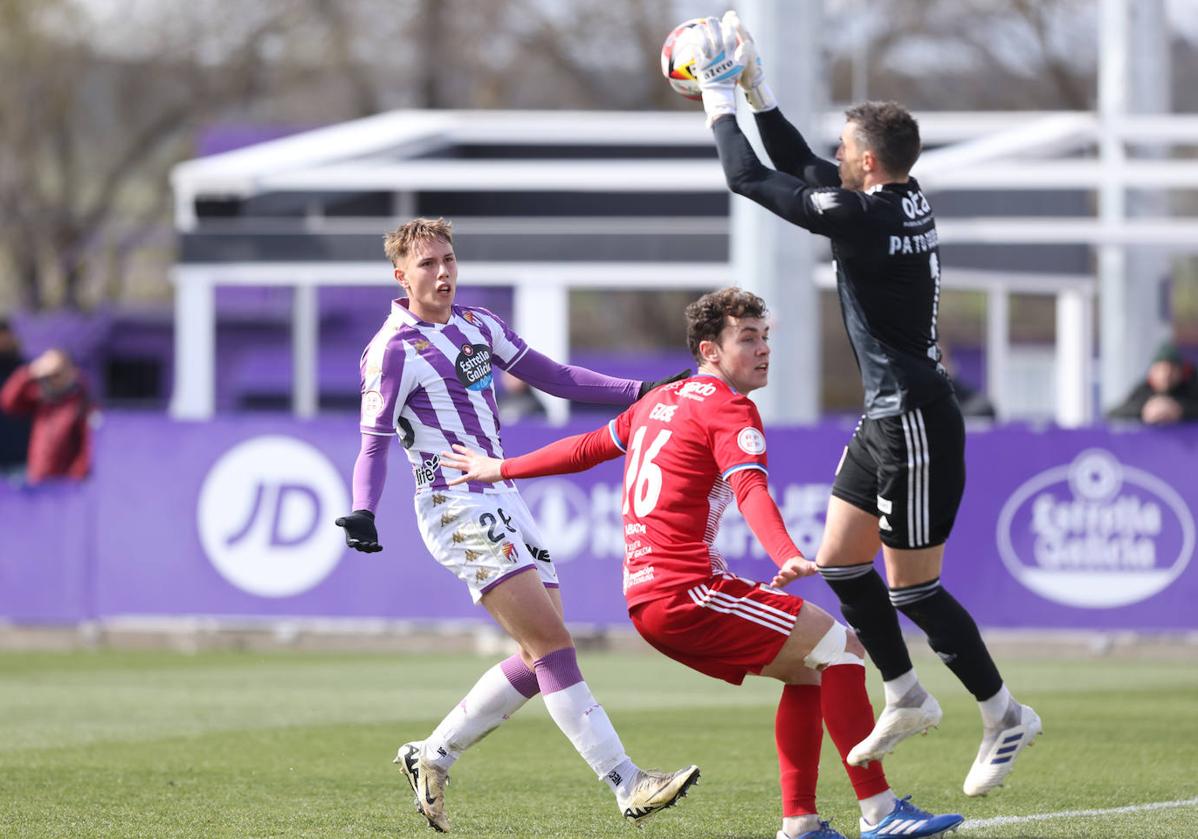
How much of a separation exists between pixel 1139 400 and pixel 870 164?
8.81 metres

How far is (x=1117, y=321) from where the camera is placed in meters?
19.3

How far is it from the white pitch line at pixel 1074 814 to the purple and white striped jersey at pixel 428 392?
6.62 ft

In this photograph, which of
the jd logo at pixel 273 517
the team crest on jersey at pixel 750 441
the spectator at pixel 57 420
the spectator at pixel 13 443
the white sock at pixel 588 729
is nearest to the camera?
the team crest on jersey at pixel 750 441

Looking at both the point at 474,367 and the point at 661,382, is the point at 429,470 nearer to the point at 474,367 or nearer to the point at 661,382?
the point at 474,367

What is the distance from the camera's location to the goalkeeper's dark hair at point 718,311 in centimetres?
634

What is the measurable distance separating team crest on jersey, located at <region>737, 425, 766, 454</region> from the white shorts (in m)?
1.10

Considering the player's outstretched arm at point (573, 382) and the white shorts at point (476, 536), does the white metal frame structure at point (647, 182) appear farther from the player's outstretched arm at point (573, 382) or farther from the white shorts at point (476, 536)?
the white shorts at point (476, 536)

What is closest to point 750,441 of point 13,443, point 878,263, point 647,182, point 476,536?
point 878,263

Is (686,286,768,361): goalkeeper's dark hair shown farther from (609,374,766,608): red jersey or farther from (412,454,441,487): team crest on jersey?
(412,454,441,487): team crest on jersey

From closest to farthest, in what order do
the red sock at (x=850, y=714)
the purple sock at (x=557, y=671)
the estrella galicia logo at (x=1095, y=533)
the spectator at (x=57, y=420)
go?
the red sock at (x=850, y=714)
the purple sock at (x=557, y=671)
the estrella galicia logo at (x=1095, y=533)
the spectator at (x=57, y=420)

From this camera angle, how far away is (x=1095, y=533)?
1348 cm

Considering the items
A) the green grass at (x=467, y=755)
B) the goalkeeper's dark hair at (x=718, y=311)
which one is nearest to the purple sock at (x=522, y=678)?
the green grass at (x=467, y=755)

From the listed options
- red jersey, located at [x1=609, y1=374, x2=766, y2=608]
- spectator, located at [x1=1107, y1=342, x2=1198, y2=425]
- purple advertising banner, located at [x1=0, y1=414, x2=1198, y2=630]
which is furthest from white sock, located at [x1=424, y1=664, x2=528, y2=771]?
spectator, located at [x1=1107, y1=342, x2=1198, y2=425]

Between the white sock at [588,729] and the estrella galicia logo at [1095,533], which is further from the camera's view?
the estrella galicia logo at [1095,533]
